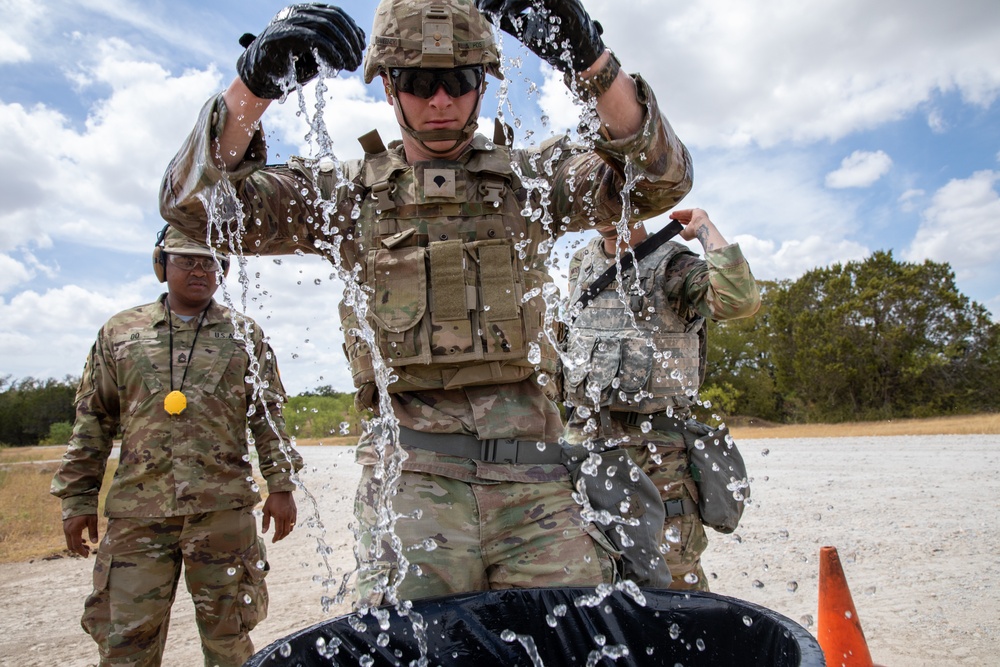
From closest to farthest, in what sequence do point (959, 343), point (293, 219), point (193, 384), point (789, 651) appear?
point (789, 651) < point (293, 219) < point (193, 384) < point (959, 343)

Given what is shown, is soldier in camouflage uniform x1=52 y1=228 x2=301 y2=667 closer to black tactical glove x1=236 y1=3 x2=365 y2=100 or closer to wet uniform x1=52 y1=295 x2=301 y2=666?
wet uniform x1=52 y1=295 x2=301 y2=666

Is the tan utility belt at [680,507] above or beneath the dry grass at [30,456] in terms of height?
above

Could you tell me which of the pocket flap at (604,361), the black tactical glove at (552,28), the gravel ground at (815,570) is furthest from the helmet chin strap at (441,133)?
the pocket flap at (604,361)

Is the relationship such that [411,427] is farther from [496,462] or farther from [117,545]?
[117,545]

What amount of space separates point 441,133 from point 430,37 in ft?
0.93

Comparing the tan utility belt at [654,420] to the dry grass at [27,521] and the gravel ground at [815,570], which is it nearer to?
the gravel ground at [815,570]

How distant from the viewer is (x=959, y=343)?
30.9m

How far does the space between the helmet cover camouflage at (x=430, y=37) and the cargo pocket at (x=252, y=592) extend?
265cm

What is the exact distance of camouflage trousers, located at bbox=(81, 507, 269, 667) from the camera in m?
3.52

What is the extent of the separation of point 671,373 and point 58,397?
59.5 meters

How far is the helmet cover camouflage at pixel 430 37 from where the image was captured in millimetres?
2287

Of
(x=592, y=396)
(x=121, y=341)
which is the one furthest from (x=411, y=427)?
(x=121, y=341)

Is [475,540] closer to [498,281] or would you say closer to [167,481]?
[498,281]

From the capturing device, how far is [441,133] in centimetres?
237
